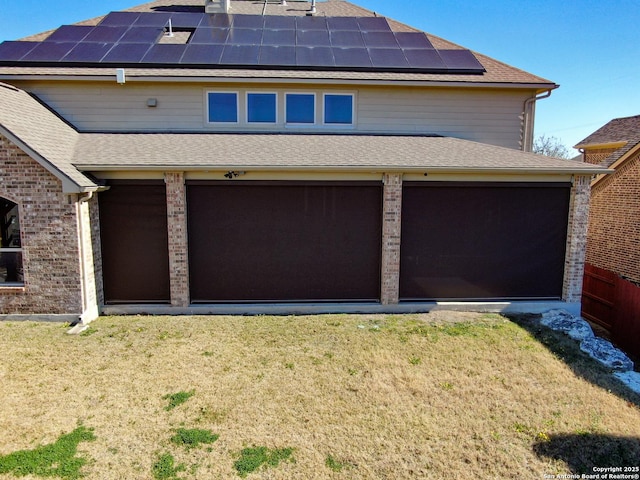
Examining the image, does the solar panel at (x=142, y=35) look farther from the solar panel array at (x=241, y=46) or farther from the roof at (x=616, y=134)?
the roof at (x=616, y=134)

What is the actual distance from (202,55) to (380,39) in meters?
5.46

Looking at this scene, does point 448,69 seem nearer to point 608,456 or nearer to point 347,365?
point 347,365

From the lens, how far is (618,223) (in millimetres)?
13055

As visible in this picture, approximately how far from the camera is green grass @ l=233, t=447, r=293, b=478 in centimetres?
466

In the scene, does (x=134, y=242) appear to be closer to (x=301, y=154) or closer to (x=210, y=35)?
(x=301, y=154)

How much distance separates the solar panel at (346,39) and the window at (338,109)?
2.29m

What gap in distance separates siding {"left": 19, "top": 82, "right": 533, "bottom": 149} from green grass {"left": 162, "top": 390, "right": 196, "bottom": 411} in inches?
291

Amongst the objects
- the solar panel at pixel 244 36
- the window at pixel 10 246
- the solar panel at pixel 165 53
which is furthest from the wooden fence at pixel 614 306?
the window at pixel 10 246

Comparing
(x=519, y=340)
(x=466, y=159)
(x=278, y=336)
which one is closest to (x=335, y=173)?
(x=466, y=159)

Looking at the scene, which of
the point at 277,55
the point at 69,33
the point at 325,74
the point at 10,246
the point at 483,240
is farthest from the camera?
the point at 69,33

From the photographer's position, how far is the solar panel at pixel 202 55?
453 inches

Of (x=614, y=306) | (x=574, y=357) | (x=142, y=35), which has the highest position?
(x=142, y=35)

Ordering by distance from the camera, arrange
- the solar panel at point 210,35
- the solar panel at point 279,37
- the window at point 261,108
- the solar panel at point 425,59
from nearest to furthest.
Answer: the window at point 261,108 < the solar panel at point 425,59 < the solar panel at point 210,35 < the solar panel at point 279,37

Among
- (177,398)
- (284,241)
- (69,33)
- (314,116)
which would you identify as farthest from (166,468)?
(69,33)
